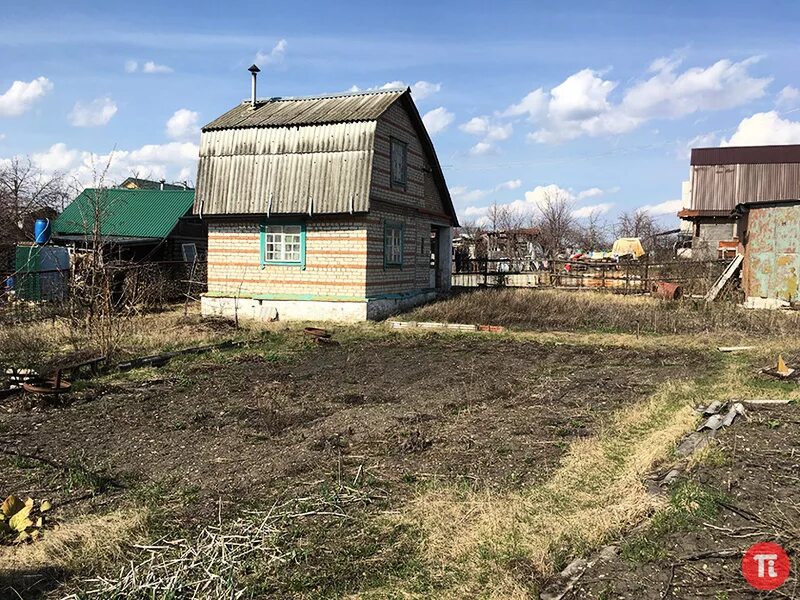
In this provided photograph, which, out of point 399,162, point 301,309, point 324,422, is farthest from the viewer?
point 399,162

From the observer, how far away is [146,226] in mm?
25625

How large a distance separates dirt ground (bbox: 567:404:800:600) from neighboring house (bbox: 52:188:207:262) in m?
22.6

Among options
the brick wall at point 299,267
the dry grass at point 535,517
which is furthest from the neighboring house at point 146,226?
the dry grass at point 535,517

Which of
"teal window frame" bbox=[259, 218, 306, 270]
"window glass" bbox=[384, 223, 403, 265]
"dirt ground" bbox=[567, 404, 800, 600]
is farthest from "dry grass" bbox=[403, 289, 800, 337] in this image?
"dirt ground" bbox=[567, 404, 800, 600]

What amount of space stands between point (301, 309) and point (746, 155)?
36.9m

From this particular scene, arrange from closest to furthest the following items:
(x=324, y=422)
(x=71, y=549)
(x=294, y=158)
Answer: (x=71, y=549), (x=324, y=422), (x=294, y=158)

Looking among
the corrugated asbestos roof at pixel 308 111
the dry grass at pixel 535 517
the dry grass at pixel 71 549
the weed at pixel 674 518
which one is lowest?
the dry grass at pixel 71 549

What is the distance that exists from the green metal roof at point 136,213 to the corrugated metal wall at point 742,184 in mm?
31437

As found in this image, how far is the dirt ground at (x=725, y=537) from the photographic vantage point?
11.6ft

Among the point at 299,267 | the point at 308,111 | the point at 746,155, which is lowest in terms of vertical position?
the point at 299,267

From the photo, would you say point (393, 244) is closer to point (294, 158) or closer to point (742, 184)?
point (294, 158)

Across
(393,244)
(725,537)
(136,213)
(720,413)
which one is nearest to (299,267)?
(393,244)

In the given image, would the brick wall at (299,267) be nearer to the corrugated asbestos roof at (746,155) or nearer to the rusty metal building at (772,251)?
the rusty metal building at (772,251)

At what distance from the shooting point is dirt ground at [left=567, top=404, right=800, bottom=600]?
3521mm
